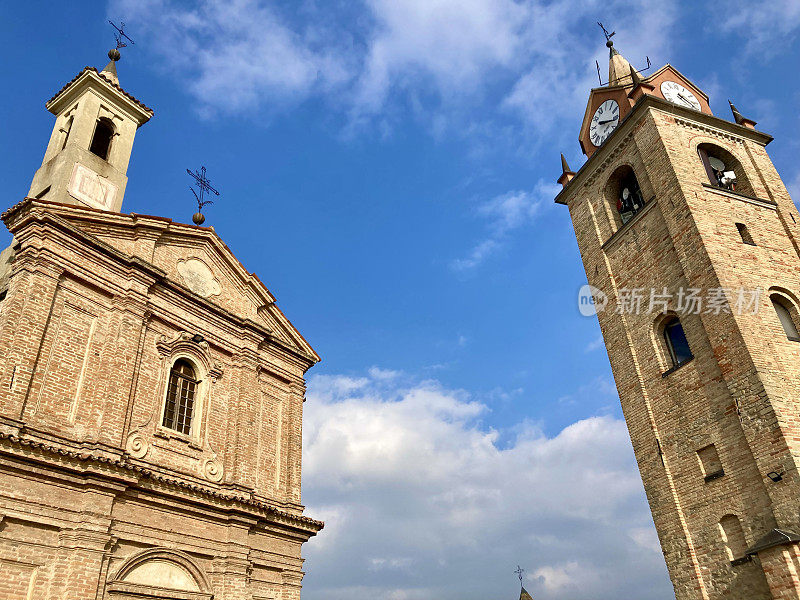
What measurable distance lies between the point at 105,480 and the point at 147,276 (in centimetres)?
522

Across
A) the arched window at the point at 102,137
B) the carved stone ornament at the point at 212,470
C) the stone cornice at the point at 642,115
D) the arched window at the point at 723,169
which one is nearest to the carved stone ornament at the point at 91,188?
the arched window at the point at 102,137

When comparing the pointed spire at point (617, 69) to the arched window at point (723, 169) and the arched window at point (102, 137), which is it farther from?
the arched window at point (102, 137)

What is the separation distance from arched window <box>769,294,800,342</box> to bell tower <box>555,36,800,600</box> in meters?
0.05

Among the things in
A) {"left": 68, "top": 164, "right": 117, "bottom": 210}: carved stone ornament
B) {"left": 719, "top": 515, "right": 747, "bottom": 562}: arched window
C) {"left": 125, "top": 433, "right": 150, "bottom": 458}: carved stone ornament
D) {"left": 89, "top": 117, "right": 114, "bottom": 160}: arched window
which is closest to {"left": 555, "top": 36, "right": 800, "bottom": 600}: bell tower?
{"left": 719, "top": 515, "right": 747, "bottom": 562}: arched window

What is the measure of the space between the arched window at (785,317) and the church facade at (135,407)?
45.0 ft

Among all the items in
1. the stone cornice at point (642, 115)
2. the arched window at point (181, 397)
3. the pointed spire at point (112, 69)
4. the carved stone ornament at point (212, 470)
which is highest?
the pointed spire at point (112, 69)

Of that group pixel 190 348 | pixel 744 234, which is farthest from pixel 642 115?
pixel 190 348

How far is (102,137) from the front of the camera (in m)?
20.1

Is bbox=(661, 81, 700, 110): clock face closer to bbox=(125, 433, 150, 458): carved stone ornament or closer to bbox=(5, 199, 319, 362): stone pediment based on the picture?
bbox=(5, 199, 319, 362): stone pediment

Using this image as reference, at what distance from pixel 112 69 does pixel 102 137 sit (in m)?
3.53

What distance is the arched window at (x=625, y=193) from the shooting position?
20203 mm

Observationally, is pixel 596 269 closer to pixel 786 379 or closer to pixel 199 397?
pixel 786 379

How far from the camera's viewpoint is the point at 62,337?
1260cm

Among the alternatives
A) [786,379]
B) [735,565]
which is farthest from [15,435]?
[786,379]
